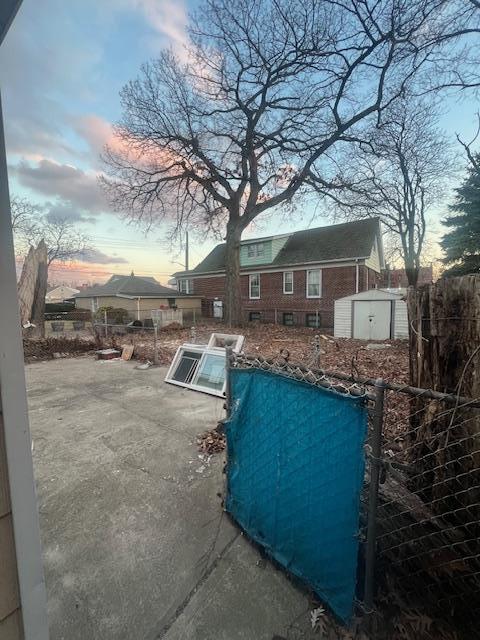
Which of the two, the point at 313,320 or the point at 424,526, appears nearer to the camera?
the point at 424,526

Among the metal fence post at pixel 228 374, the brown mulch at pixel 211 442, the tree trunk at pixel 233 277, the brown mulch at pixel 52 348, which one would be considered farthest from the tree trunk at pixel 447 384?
the tree trunk at pixel 233 277

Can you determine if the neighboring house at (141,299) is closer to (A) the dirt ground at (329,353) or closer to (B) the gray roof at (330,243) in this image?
(B) the gray roof at (330,243)

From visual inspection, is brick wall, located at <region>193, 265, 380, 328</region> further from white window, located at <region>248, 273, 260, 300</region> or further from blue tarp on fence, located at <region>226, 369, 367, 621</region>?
blue tarp on fence, located at <region>226, 369, 367, 621</region>

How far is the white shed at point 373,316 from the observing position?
41.3 ft

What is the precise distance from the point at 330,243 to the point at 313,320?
5187 mm

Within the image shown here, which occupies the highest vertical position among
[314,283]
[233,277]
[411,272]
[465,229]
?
[465,229]

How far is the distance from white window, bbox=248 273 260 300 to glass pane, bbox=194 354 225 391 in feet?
52.3

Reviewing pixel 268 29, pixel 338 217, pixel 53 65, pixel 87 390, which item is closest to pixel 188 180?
pixel 268 29

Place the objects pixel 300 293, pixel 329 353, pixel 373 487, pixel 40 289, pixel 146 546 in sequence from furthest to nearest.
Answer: pixel 300 293, pixel 40 289, pixel 329 353, pixel 146 546, pixel 373 487

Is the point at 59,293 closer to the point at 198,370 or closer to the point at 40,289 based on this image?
the point at 40,289

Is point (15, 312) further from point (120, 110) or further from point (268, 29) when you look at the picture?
point (120, 110)

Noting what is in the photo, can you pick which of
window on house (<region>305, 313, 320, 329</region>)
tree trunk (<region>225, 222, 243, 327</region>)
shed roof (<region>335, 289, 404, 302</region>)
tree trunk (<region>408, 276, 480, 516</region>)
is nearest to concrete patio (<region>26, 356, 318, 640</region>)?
tree trunk (<region>408, 276, 480, 516</region>)

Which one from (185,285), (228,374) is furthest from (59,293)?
(228,374)

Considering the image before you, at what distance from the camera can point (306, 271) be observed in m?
19.4
